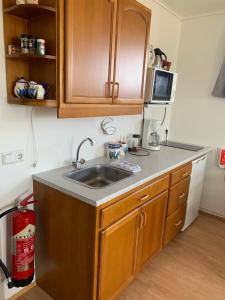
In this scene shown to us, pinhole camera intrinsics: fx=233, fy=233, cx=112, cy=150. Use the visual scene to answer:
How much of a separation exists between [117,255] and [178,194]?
93 cm

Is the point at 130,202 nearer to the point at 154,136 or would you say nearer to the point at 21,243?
the point at 21,243

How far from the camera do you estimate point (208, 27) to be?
265cm

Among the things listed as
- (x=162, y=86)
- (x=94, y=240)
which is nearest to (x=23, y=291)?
(x=94, y=240)

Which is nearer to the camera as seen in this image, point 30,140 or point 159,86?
point 30,140

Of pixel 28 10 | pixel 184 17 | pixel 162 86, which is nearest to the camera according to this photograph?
pixel 28 10

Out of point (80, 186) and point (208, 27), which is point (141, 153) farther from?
point (208, 27)

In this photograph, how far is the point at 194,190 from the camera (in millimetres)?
2594

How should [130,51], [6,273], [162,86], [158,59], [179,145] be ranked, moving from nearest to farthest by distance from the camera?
[6,273] → [130,51] → [162,86] → [158,59] → [179,145]

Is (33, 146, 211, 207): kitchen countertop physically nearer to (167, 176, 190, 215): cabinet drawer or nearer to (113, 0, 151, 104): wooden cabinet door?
(167, 176, 190, 215): cabinet drawer

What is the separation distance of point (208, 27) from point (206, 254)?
2.44 metres

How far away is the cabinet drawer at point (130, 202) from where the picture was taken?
1.37 metres

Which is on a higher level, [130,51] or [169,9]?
[169,9]

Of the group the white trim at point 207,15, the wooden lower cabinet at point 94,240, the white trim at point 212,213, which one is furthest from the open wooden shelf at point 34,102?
the white trim at point 212,213

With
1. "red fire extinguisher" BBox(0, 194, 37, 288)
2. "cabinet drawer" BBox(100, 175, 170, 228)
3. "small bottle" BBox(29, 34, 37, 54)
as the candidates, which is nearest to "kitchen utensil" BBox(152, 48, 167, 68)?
"cabinet drawer" BBox(100, 175, 170, 228)
